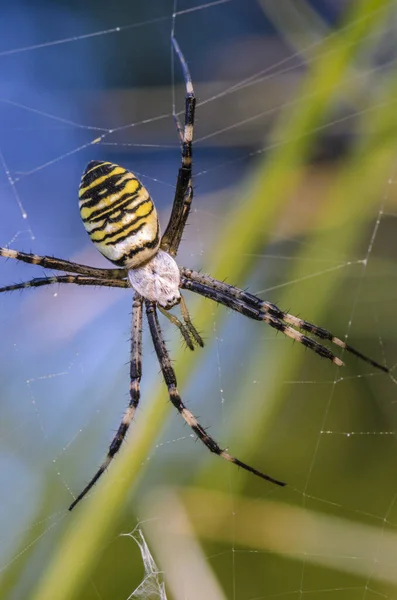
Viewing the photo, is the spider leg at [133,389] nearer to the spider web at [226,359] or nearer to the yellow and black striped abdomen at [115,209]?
the spider web at [226,359]

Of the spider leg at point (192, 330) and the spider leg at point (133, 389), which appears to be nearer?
the spider leg at point (133, 389)

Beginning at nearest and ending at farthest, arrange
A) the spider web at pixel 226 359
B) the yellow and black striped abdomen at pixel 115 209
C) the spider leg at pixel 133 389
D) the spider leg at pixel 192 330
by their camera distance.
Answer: the yellow and black striped abdomen at pixel 115 209
the spider leg at pixel 133 389
the spider web at pixel 226 359
the spider leg at pixel 192 330

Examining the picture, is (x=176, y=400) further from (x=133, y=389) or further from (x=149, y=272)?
(x=149, y=272)

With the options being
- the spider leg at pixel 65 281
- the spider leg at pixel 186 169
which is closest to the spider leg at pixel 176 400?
the spider leg at pixel 65 281

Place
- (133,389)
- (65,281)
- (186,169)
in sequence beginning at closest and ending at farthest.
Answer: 1. (186,169)
2. (65,281)
3. (133,389)

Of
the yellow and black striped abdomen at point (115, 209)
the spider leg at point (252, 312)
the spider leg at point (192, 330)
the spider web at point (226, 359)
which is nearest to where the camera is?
the yellow and black striped abdomen at point (115, 209)

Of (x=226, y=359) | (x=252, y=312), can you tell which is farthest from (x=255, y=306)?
(x=226, y=359)

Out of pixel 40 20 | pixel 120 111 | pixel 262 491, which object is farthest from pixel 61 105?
pixel 262 491

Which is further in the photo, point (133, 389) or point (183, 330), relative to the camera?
point (133, 389)
